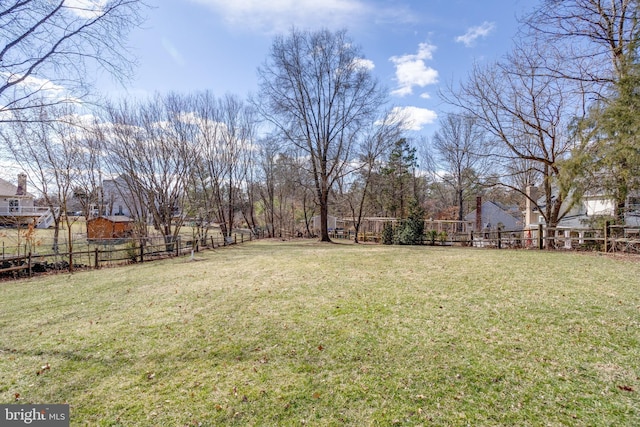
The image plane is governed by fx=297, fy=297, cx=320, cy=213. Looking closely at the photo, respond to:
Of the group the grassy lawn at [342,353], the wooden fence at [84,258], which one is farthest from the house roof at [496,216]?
the wooden fence at [84,258]

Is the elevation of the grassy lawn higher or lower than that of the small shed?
lower

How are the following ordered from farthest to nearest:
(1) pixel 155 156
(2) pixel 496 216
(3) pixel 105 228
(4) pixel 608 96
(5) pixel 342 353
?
1. (2) pixel 496 216
2. (3) pixel 105 228
3. (1) pixel 155 156
4. (4) pixel 608 96
5. (5) pixel 342 353

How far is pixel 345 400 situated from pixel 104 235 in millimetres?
27438

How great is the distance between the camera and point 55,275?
1068 cm

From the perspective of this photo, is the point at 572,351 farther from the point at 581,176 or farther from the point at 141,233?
the point at 141,233

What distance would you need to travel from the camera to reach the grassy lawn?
271cm

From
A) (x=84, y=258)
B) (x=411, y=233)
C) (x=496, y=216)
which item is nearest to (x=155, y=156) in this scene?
(x=84, y=258)

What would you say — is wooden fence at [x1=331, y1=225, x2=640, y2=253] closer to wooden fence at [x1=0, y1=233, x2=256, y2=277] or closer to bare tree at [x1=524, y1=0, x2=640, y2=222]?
bare tree at [x1=524, y1=0, x2=640, y2=222]

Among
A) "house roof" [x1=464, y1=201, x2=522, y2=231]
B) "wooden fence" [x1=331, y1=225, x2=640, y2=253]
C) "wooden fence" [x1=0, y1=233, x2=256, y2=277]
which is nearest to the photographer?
"wooden fence" [x1=331, y1=225, x2=640, y2=253]

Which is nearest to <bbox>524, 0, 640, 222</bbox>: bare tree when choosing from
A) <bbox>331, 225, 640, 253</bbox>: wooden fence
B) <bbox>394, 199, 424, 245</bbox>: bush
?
<bbox>331, 225, 640, 253</bbox>: wooden fence

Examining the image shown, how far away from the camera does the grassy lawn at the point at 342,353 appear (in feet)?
8.88

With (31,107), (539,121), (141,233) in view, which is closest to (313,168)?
(141,233)

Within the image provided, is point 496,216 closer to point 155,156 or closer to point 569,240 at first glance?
point 569,240

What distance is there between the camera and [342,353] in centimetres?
371
